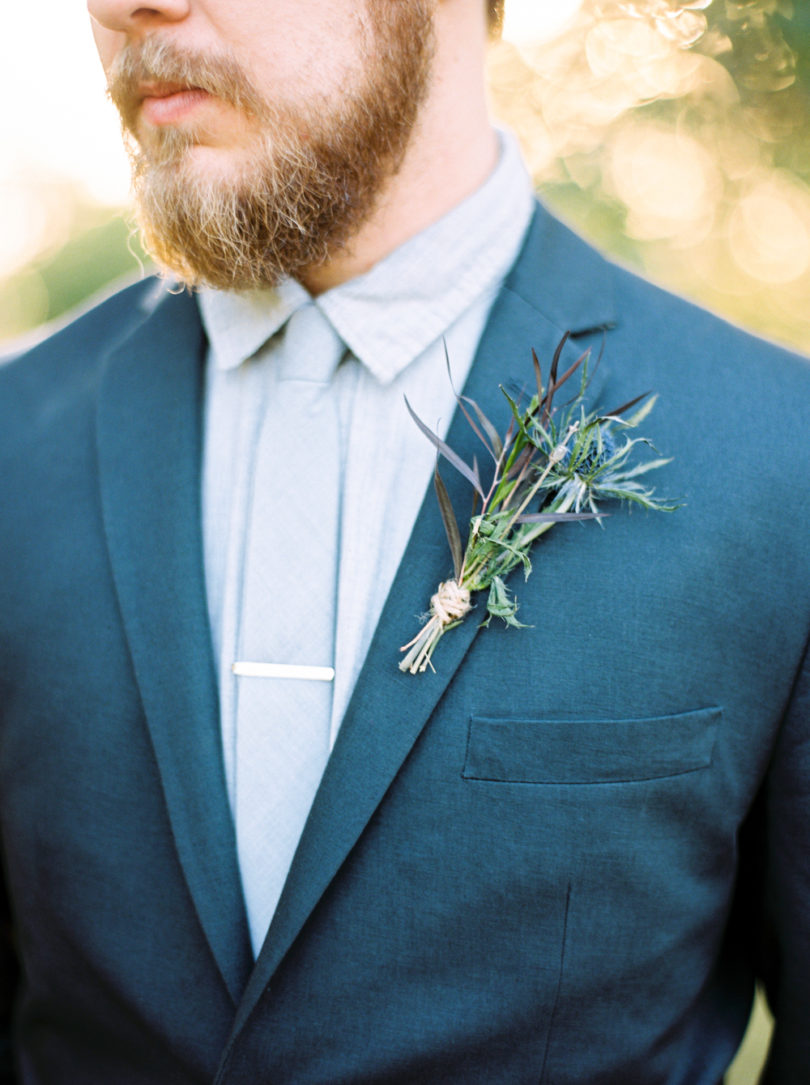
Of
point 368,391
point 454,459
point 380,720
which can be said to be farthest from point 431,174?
point 380,720

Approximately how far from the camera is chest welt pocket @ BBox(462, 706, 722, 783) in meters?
1.42

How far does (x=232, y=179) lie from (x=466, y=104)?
0.53 metres

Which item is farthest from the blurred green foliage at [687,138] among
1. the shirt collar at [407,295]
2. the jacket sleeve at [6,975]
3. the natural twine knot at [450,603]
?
the jacket sleeve at [6,975]

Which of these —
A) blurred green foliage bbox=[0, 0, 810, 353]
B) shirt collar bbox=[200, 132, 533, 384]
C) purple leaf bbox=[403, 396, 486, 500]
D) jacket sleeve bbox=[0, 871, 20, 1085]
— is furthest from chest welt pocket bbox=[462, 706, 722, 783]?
blurred green foliage bbox=[0, 0, 810, 353]

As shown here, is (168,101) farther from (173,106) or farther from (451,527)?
(451,527)

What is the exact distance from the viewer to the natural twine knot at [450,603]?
1.40 m

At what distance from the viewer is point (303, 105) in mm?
1535

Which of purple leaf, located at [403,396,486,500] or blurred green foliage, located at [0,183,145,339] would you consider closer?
purple leaf, located at [403,396,486,500]

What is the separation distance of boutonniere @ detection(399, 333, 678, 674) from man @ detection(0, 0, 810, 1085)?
0.14ft

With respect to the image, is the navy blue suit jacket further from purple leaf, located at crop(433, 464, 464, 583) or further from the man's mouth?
the man's mouth

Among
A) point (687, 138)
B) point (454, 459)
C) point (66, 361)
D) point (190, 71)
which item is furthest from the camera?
point (687, 138)

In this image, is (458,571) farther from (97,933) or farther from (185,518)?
(97,933)

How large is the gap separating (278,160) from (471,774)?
1.07 m

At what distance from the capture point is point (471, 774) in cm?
143
